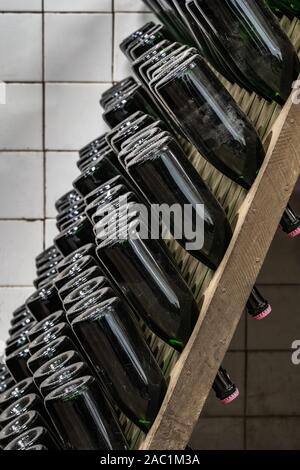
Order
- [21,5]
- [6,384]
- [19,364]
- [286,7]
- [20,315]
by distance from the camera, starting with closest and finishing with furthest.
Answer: [286,7] → [19,364] → [6,384] → [20,315] → [21,5]

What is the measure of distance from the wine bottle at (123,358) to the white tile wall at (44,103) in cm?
107

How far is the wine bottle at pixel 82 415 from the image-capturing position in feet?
2.93

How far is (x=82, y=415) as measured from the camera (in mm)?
896

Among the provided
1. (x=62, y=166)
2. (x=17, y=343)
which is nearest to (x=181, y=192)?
(x=17, y=343)

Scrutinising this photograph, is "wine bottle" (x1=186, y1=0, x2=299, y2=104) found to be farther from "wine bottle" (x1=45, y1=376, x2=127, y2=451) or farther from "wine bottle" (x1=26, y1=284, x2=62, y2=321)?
"wine bottle" (x1=26, y1=284, x2=62, y2=321)

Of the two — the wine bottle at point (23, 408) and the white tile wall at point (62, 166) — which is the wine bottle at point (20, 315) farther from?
the wine bottle at point (23, 408)

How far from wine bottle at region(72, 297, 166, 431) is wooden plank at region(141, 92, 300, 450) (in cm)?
3

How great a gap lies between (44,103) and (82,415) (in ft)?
3.77

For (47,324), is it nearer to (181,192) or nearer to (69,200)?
(181,192)

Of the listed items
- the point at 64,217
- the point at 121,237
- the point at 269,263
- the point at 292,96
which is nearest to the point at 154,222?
the point at 121,237

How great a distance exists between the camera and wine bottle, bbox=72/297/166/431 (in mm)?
900

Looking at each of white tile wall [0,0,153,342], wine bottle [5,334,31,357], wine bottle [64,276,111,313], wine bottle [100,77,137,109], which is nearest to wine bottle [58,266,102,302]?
wine bottle [64,276,111,313]

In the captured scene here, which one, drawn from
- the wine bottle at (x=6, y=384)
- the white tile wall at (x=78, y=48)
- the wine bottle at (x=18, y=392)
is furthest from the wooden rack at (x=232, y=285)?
the white tile wall at (x=78, y=48)
